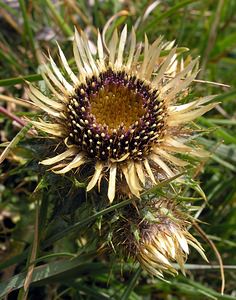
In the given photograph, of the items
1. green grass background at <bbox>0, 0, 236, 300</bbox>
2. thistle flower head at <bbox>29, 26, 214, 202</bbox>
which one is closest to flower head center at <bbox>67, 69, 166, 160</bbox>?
thistle flower head at <bbox>29, 26, 214, 202</bbox>

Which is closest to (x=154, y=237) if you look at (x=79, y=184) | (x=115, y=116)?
(x=79, y=184)

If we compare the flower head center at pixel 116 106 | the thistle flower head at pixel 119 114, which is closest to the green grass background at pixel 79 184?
the thistle flower head at pixel 119 114

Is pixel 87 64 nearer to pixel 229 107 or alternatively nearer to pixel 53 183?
pixel 53 183

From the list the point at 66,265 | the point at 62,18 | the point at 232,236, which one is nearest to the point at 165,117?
the point at 66,265

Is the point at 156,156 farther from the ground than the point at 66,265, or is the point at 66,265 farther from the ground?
the point at 156,156

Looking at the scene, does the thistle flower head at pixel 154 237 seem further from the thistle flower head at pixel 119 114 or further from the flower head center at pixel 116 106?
the flower head center at pixel 116 106

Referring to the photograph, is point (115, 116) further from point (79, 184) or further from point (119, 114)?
point (79, 184)
